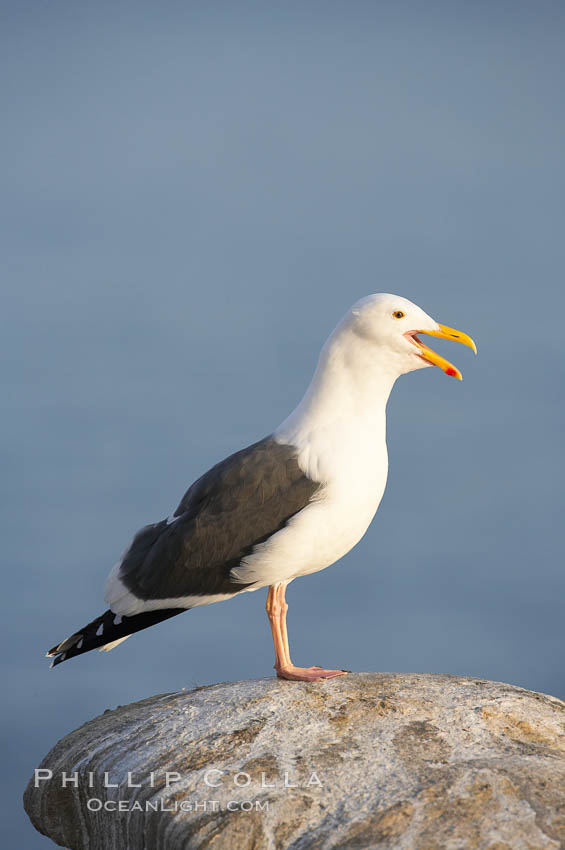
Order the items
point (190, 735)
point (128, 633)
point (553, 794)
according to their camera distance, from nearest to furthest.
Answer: point (553, 794) → point (190, 735) → point (128, 633)

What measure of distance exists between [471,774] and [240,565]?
8.06ft

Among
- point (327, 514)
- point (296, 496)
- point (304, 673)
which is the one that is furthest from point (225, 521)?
point (304, 673)

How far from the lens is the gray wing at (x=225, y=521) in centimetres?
927

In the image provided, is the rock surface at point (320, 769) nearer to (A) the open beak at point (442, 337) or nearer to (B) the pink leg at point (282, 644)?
(B) the pink leg at point (282, 644)

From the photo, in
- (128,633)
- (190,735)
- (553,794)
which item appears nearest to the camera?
(553,794)

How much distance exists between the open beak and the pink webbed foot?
8.94ft

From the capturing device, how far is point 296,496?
922 centimetres

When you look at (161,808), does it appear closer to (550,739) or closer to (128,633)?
(128,633)

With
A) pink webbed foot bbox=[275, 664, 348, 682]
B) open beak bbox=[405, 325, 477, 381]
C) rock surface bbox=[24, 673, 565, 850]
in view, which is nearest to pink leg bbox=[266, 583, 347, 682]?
pink webbed foot bbox=[275, 664, 348, 682]

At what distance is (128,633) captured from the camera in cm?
984

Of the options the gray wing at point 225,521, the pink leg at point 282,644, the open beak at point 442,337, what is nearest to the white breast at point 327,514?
the gray wing at point 225,521

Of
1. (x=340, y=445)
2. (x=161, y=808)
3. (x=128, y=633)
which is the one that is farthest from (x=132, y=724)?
(x=340, y=445)

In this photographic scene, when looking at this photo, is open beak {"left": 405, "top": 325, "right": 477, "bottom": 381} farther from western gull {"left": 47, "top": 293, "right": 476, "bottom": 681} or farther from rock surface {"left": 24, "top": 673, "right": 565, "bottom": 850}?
rock surface {"left": 24, "top": 673, "right": 565, "bottom": 850}

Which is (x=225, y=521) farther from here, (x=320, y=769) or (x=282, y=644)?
(x=320, y=769)
